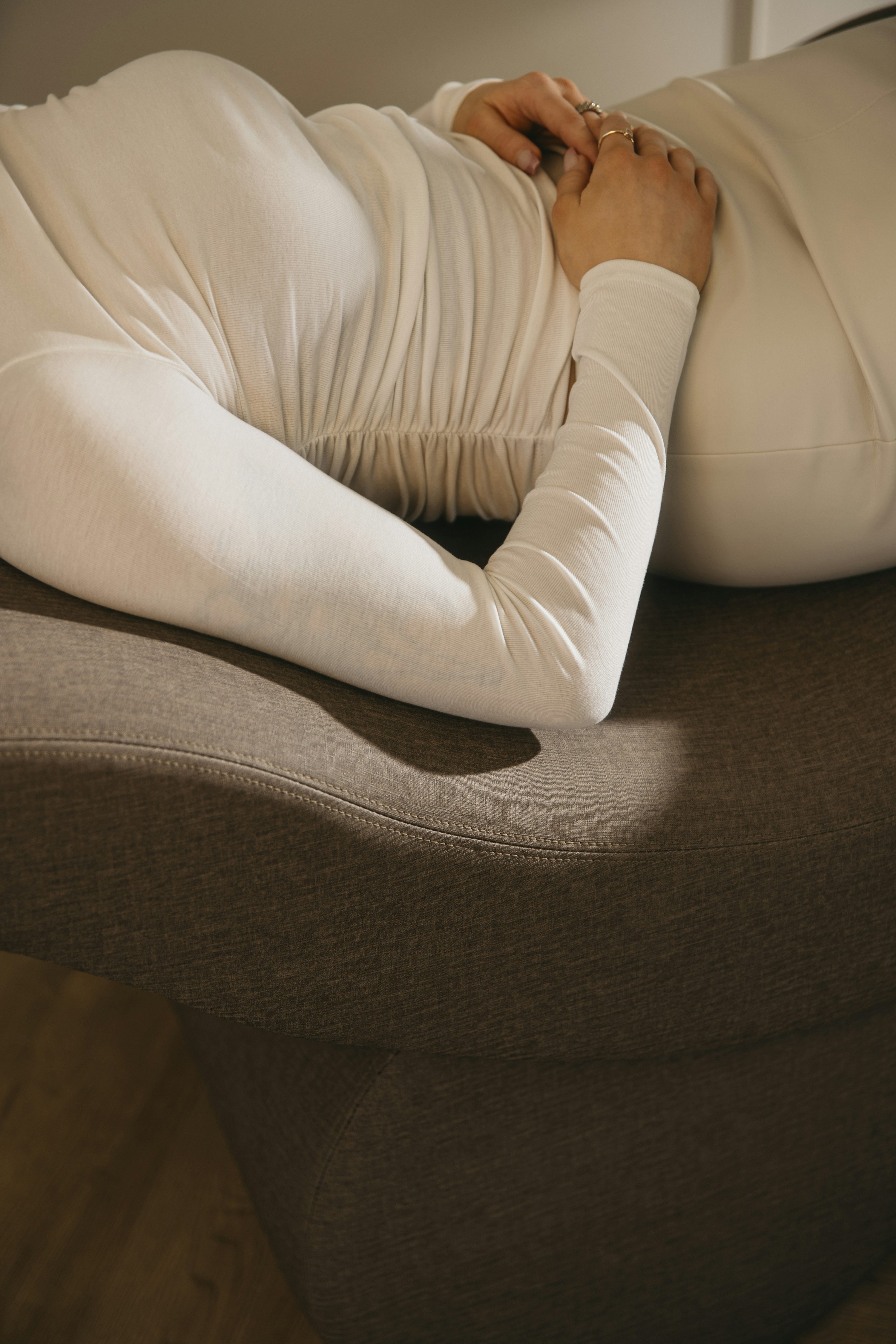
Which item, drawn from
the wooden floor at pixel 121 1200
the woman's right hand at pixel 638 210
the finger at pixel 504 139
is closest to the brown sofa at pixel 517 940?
the wooden floor at pixel 121 1200

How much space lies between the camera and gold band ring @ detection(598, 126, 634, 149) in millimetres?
770

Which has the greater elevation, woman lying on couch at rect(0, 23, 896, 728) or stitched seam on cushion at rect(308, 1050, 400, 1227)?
woman lying on couch at rect(0, 23, 896, 728)

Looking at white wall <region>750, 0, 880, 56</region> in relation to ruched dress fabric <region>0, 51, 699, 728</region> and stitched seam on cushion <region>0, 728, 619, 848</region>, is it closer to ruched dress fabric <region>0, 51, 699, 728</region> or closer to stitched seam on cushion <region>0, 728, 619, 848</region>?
ruched dress fabric <region>0, 51, 699, 728</region>

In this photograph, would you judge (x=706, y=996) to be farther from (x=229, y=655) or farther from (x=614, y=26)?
(x=614, y=26)

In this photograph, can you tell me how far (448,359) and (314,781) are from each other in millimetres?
394

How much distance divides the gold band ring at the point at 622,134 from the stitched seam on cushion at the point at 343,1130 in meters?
0.76

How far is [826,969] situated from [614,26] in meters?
1.53

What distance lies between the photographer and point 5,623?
1.67 ft

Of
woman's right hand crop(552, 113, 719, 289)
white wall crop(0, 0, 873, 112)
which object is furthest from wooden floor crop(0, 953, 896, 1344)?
white wall crop(0, 0, 873, 112)

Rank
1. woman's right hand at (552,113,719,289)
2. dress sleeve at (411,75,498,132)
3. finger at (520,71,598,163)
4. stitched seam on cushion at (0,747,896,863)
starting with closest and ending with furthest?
stitched seam on cushion at (0,747,896,863)
woman's right hand at (552,113,719,289)
finger at (520,71,598,163)
dress sleeve at (411,75,498,132)

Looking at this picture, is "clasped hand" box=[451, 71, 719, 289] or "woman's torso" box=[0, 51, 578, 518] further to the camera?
"clasped hand" box=[451, 71, 719, 289]

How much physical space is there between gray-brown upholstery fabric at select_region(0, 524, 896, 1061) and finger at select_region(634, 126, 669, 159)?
1.34 ft

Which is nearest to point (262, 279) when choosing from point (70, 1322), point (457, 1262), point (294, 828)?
point (294, 828)

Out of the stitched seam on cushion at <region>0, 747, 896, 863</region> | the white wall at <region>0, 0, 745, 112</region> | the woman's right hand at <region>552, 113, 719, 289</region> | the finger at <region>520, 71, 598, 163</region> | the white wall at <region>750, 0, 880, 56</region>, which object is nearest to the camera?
the stitched seam on cushion at <region>0, 747, 896, 863</region>
